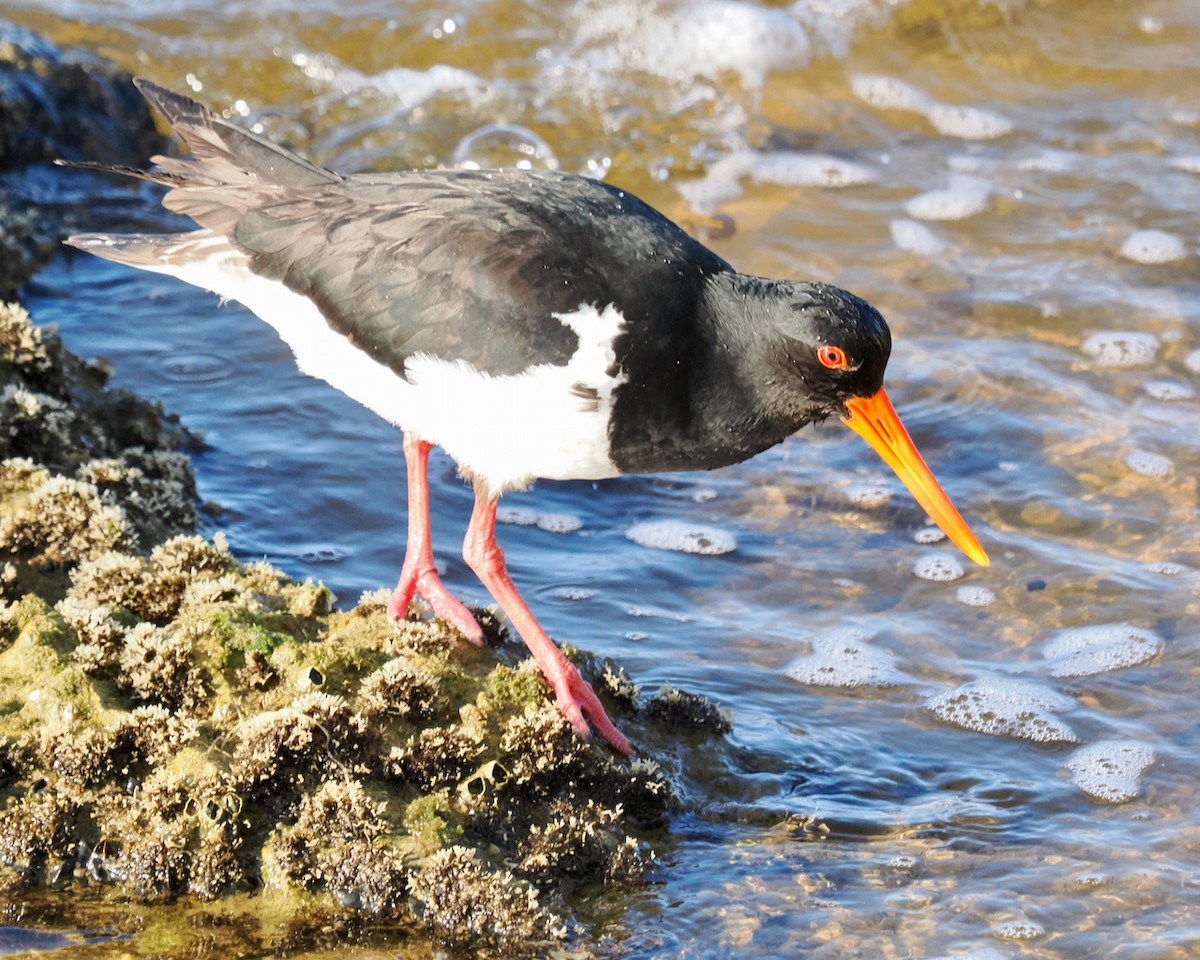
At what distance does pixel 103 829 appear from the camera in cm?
364

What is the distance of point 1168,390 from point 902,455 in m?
3.20

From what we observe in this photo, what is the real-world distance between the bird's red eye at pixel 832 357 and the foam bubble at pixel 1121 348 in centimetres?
364

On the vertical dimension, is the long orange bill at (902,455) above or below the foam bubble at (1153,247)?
below

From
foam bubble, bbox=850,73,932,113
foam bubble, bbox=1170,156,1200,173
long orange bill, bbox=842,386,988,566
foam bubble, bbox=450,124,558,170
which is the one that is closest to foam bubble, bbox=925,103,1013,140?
foam bubble, bbox=850,73,932,113

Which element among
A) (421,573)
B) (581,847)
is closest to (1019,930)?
(581,847)

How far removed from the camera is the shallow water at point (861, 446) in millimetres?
4156

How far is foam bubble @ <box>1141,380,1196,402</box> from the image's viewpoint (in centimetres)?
712

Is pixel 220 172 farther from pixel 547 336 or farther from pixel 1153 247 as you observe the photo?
pixel 1153 247

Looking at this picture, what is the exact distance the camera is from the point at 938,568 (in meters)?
5.94

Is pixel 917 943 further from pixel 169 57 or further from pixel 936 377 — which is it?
pixel 169 57

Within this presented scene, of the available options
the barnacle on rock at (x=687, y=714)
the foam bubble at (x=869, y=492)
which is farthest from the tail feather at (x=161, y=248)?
the foam bubble at (x=869, y=492)

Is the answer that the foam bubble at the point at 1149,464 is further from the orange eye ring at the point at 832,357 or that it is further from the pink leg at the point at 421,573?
the pink leg at the point at 421,573

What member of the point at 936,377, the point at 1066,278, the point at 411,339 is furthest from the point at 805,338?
the point at 1066,278

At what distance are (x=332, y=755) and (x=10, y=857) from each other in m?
0.85
